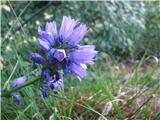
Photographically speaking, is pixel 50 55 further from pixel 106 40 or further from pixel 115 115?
pixel 106 40

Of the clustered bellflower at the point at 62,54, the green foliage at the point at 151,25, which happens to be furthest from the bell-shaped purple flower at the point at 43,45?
the green foliage at the point at 151,25

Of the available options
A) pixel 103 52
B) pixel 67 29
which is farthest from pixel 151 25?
pixel 67 29

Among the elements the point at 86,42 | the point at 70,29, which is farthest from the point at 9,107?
the point at 86,42

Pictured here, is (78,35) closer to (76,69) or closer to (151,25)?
(76,69)

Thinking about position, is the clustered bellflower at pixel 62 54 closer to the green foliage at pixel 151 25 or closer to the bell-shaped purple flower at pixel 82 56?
the bell-shaped purple flower at pixel 82 56

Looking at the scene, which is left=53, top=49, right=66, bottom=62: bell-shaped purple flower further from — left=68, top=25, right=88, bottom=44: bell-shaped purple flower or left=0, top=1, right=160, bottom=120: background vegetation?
left=0, top=1, right=160, bottom=120: background vegetation
